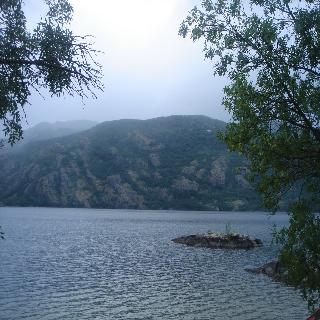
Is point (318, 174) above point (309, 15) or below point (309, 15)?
below

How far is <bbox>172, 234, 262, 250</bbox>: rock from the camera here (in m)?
102

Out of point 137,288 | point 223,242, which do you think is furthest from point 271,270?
point 223,242

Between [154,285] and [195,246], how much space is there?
178 ft

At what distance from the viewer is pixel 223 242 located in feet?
343

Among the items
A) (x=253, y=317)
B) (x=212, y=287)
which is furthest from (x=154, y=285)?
(x=253, y=317)

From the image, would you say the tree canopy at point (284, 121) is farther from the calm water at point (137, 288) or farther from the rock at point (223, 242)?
the rock at point (223, 242)

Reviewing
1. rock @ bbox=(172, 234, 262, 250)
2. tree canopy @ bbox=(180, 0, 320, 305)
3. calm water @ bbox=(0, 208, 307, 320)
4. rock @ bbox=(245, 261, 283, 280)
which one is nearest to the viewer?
tree canopy @ bbox=(180, 0, 320, 305)

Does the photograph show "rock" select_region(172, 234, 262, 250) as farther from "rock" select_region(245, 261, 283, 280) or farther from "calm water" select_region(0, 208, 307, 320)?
"rock" select_region(245, 261, 283, 280)

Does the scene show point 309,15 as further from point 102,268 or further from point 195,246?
point 195,246

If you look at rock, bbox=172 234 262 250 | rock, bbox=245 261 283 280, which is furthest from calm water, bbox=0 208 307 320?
rock, bbox=172 234 262 250

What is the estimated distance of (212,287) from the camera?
1925 inches

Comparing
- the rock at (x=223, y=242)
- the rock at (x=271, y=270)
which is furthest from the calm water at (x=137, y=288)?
the rock at (x=223, y=242)

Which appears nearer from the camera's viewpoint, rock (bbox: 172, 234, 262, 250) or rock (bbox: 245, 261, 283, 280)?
rock (bbox: 245, 261, 283, 280)

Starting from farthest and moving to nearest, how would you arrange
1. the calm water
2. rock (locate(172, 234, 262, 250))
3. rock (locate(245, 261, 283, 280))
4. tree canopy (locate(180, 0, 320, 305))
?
rock (locate(172, 234, 262, 250))
rock (locate(245, 261, 283, 280))
the calm water
tree canopy (locate(180, 0, 320, 305))
